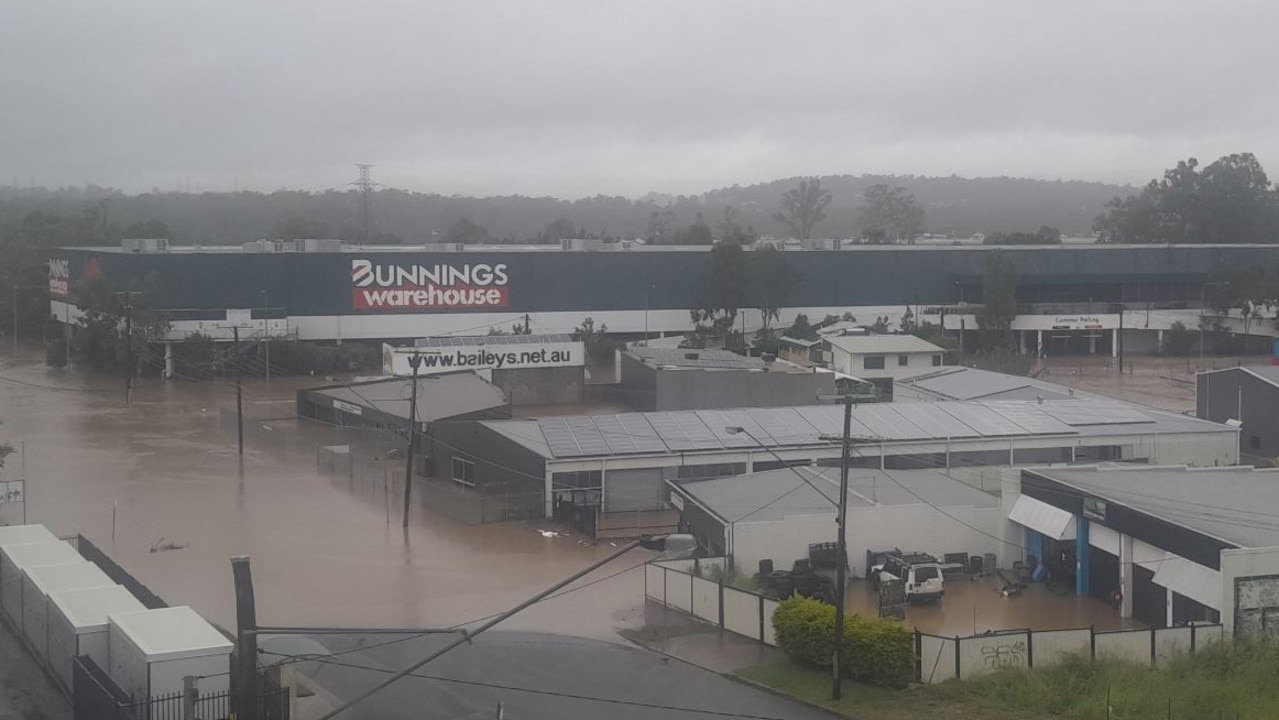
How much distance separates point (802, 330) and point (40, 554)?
40.3 meters

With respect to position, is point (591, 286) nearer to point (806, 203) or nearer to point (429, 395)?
point (429, 395)

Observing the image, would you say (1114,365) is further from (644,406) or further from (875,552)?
(875,552)

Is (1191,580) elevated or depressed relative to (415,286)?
depressed

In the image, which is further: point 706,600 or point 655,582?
point 655,582

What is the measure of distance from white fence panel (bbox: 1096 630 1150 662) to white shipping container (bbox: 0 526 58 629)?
486 inches

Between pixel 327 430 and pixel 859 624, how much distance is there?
22.5 meters

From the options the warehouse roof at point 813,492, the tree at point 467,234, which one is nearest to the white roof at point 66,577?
the warehouse roof at point 813,492

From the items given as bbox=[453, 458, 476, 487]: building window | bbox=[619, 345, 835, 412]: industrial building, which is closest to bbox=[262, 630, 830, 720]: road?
bbox=[453, 458, 476, 487]: building window

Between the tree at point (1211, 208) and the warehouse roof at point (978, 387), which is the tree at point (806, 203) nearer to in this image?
the tree at point (1211, 208)

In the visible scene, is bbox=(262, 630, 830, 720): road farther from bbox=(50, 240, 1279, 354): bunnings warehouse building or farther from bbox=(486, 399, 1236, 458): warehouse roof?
bbox=(50, 240, 1279, 354): bunnings warehouse building

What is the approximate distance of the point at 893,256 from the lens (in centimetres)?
5697

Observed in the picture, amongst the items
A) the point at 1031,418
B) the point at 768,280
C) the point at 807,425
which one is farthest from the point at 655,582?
the point at 768,280

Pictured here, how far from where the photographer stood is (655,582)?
1809 cm

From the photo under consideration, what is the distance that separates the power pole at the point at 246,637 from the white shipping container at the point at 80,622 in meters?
2.24
